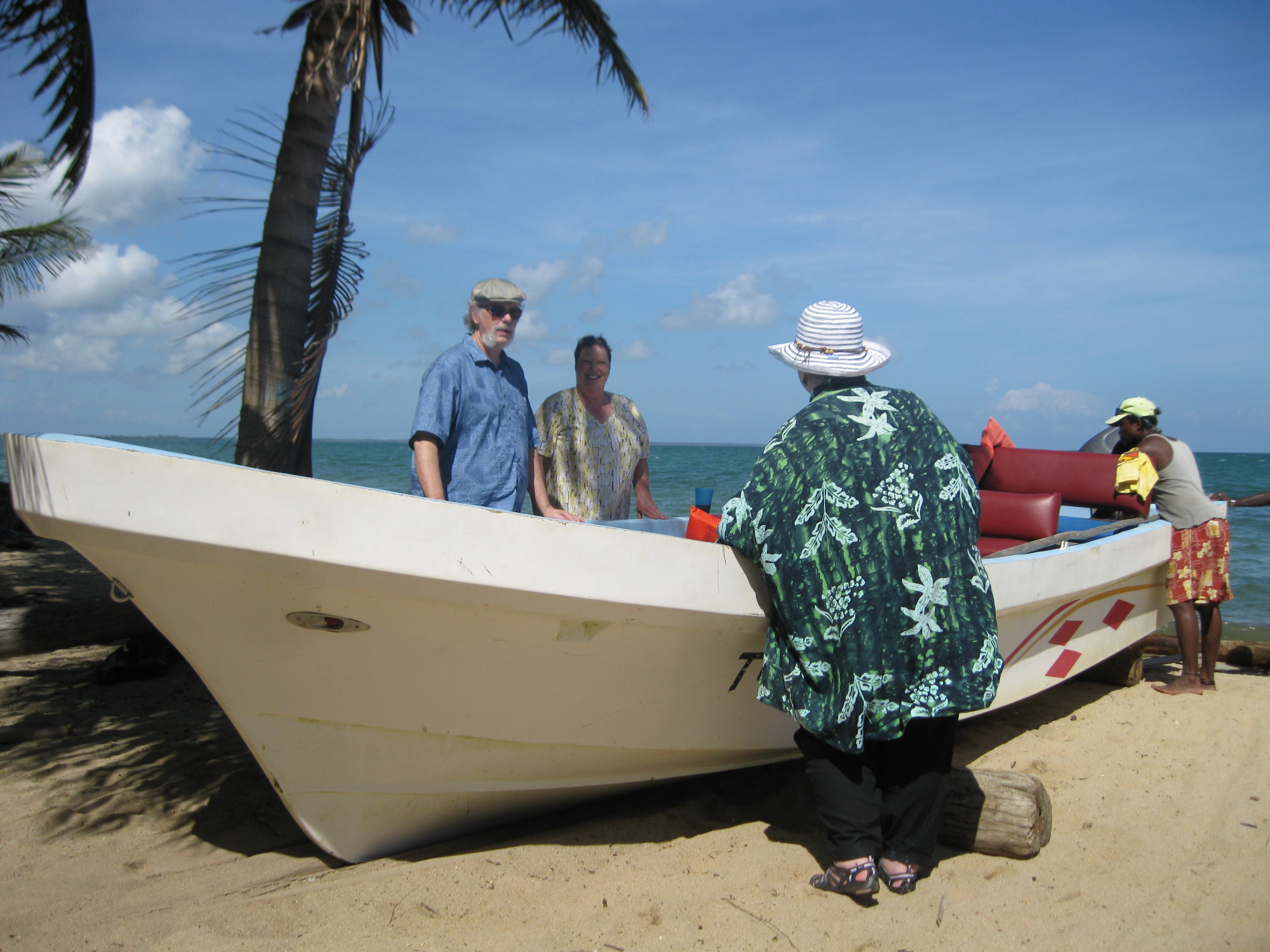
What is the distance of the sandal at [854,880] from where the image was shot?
2498 millimetres

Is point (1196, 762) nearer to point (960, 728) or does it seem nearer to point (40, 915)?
point (960, 728)

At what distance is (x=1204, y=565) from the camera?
5062 millimetres

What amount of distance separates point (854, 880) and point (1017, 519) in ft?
9.84

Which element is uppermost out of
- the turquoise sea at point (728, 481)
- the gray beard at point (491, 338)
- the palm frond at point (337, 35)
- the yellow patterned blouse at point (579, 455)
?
the palm frond at point (337, 35)

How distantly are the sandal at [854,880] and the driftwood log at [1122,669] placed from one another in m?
3.25

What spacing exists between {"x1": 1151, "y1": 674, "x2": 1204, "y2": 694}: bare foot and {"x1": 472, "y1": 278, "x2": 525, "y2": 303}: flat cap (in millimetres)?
4354

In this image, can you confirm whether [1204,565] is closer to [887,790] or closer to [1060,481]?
[1060,481]

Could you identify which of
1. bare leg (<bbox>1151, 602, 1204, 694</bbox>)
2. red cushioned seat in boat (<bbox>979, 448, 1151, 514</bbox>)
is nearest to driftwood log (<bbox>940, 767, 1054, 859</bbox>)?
bare leg (<bbox>1151, 602, 1204, 694</bbox>)

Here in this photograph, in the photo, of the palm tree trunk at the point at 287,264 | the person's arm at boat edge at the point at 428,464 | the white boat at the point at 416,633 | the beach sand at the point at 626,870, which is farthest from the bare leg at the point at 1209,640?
the palm tree trunk at the point at 287,264

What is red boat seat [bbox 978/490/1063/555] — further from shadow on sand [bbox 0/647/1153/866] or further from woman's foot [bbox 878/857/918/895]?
woman's foot [bbox 878/857/918/895]

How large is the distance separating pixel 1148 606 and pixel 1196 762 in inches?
60.3

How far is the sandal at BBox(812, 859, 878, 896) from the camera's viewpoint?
2.50m

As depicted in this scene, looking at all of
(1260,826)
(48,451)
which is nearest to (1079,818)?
(1260,826)

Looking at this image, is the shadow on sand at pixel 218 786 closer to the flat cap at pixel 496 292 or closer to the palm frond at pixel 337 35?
the flat cap at pixel 496 292
